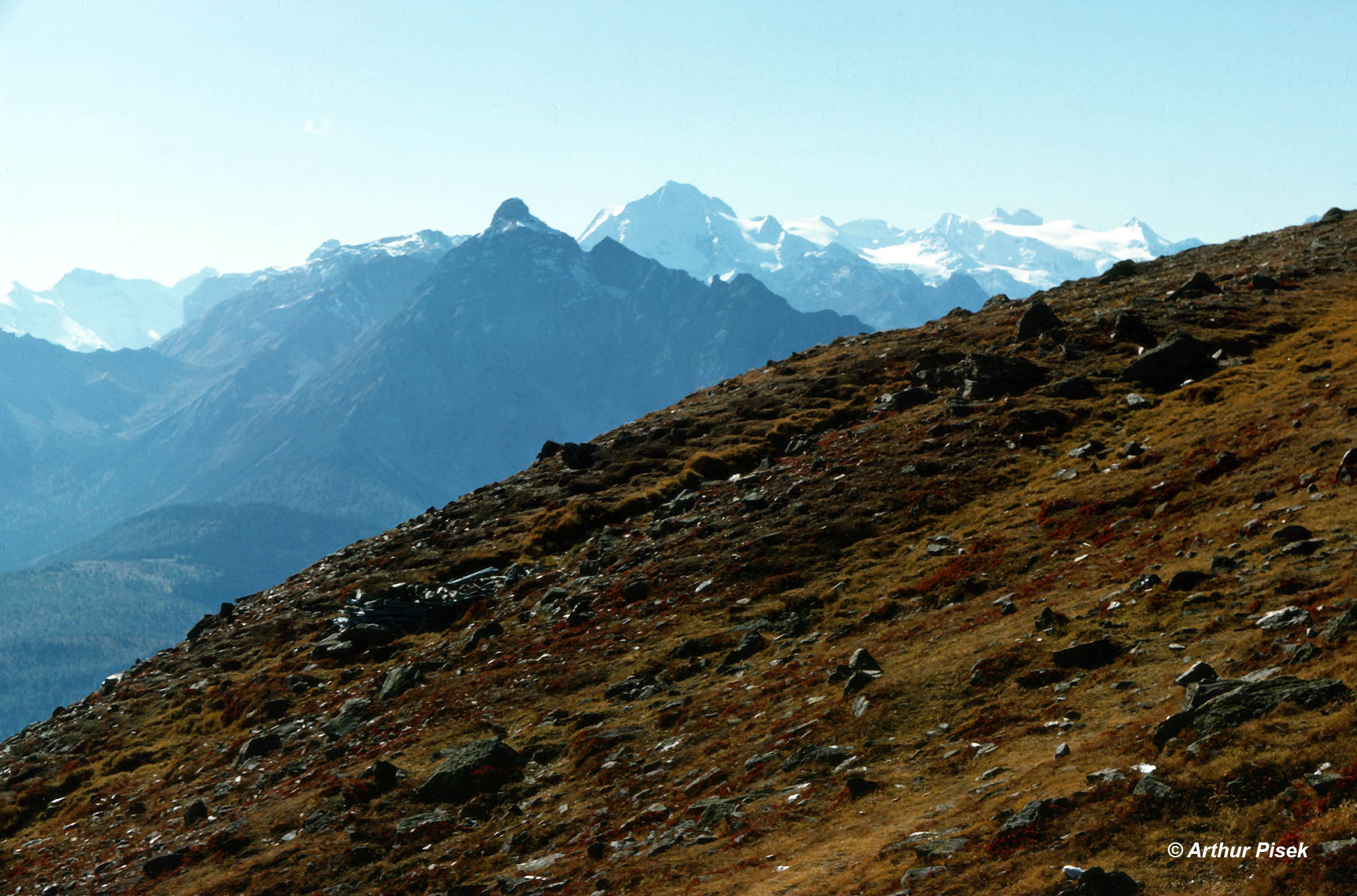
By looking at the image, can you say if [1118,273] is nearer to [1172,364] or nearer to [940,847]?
[1172,364]

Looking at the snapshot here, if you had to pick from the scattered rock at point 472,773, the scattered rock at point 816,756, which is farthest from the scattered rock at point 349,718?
the scattered rock at point 816,756

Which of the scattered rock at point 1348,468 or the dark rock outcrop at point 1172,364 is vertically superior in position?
the dark rock outcrop at point 1172,364

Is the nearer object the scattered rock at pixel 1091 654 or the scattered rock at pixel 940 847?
the scattered rock at pixel 940 847

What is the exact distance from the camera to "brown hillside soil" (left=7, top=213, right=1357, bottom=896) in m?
15.4

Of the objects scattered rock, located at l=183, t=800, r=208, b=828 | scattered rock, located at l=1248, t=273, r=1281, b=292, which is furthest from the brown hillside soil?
scattered rock, located at l=1248, t=273, r=1281, b=292

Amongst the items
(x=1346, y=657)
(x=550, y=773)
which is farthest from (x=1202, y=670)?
(x=550, y=773)

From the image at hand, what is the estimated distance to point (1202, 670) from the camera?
56.0 ft

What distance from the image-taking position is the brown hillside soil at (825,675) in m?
15.4

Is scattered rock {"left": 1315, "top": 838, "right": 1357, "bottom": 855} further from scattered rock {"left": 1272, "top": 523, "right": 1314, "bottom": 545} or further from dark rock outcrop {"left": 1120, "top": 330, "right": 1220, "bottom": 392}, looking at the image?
dark rock outcrop {"left": 1120, "top": 330, "right": 1220, "bottom": 392}

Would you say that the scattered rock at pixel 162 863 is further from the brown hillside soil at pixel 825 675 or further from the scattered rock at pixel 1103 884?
the scattered rock at pixel 1103 884

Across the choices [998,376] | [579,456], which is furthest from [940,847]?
[579,456]

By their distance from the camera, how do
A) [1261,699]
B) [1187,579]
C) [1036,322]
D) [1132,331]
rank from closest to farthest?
[1261,699] → [1187,579] → [1132,331] → [1036,322]

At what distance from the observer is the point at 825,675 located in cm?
2589

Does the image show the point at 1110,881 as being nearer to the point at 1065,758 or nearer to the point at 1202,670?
the point at 1065,758
